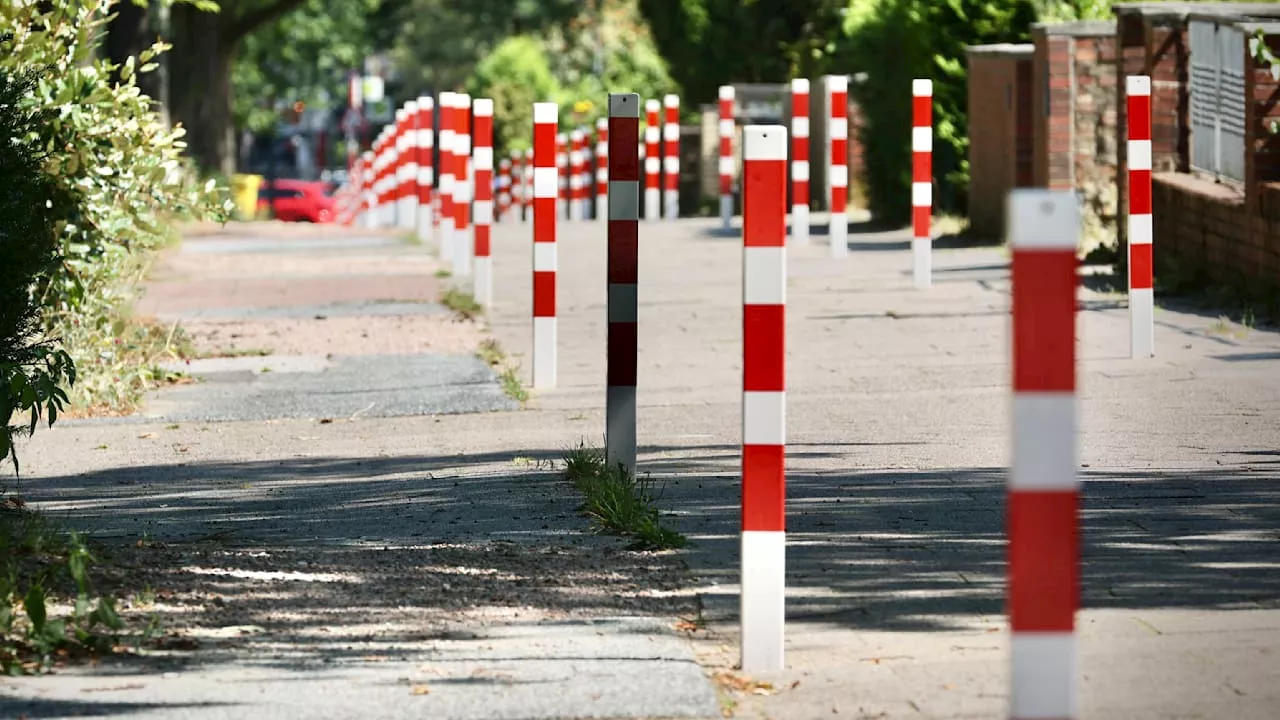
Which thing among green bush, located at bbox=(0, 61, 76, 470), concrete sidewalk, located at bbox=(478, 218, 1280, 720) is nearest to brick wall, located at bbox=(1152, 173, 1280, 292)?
concrete sidewalk, located at bbox=(478, 218, 1280, 720)

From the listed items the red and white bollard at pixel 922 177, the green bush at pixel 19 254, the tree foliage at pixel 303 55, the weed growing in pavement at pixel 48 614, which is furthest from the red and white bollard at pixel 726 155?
the tree foliage at pixel 303 55

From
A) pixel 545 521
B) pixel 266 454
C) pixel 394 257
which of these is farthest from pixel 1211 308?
pixel 394 257

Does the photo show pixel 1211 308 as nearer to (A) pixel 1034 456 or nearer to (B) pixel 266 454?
(B) pixel 266 454

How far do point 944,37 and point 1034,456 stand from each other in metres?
16.4

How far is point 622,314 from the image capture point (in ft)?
24.1

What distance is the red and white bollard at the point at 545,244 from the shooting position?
33.3ft

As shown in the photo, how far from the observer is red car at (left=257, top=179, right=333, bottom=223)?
63.1 metres

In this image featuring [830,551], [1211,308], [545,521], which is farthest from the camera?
[1211,308]

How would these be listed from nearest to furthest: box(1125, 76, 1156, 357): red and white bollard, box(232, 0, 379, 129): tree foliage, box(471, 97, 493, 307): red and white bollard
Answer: box(1125, 76, 1156, 357): red and white bollard → box(471, 97, 493, 307): red and white bollard → box(232, 0, 379, 129): tree foliage

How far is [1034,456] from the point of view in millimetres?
3242

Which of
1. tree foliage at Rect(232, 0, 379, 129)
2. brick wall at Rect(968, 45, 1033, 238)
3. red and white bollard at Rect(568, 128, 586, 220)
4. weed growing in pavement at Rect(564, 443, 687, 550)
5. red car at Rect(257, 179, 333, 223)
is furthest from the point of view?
red car at Rect(257, 179, 333, 223)

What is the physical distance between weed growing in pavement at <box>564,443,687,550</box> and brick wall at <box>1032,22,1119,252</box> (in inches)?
374

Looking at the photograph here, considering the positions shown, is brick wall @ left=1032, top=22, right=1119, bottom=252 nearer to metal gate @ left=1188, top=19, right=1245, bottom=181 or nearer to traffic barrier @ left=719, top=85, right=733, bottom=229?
metal gate @ left=1188, top=19, right=1245, bottom=181

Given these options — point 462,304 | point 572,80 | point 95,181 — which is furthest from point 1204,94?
point 572,80
